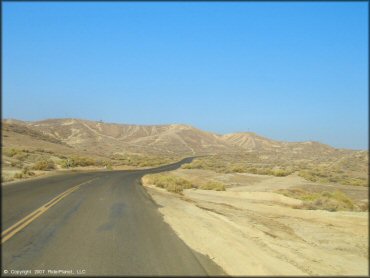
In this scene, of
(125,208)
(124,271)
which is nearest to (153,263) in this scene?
(124,271)

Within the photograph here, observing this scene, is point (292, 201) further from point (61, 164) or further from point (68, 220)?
point (61, 164)

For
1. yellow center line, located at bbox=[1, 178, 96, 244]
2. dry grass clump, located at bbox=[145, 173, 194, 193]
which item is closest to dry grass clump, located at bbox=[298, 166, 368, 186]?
dry grass clump, located at bbox=[145, 173, 194, 193]

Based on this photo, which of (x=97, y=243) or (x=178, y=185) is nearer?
(x=97, y=243)

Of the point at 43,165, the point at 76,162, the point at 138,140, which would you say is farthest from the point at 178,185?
the point at 138,140

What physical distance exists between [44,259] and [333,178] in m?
32.3

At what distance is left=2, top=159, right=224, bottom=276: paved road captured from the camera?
8344 millimetres

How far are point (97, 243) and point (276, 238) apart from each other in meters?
5.50

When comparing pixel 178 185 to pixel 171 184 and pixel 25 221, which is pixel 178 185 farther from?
pixel 25 221

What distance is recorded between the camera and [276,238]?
13.0 metres

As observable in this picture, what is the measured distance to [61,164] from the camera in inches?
2203

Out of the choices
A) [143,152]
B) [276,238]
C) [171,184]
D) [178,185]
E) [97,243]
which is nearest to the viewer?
[97,243]

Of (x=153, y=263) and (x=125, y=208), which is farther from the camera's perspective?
(x=125, y=208)

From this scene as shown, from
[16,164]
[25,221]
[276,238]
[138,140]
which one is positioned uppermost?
[138,140]

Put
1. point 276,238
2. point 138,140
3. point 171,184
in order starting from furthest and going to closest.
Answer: point 138,140
point 171,184
point 276,238
